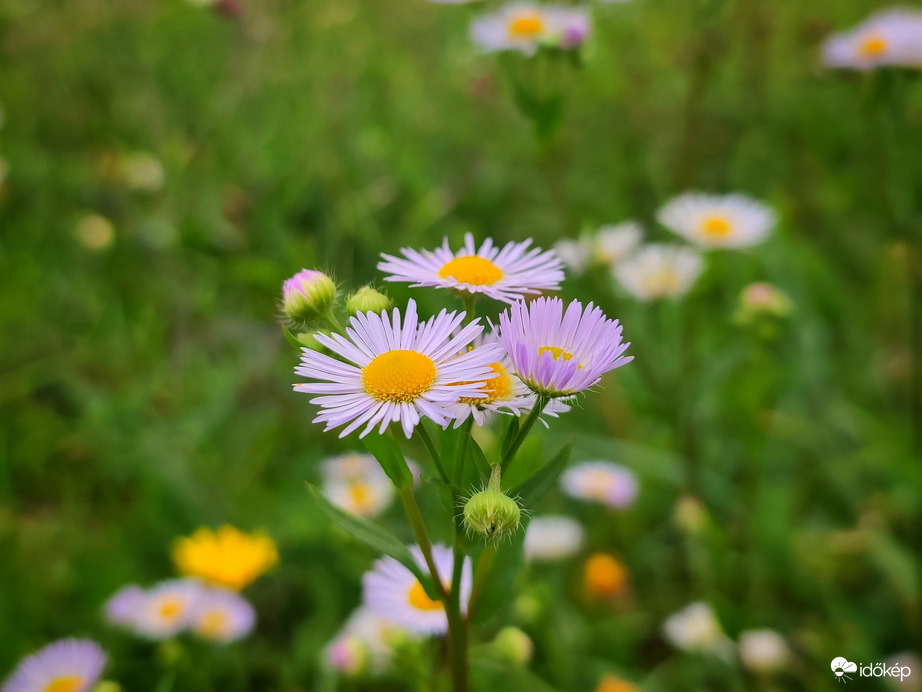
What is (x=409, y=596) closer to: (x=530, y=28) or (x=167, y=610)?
(x=167, y=610)

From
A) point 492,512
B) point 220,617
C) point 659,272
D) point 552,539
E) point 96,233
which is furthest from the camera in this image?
point 96,233

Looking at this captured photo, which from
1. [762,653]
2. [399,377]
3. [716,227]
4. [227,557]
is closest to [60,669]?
[227,557]

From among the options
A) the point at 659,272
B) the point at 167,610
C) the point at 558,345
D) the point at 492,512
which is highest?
the point at 659,272

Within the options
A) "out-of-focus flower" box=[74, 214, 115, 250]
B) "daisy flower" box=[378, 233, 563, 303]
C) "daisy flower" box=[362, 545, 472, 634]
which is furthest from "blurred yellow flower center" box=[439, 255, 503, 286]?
"out-of-focus flower" box=[74, 214, 115, 250]

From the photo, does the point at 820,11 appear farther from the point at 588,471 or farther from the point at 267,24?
the point at 588,471

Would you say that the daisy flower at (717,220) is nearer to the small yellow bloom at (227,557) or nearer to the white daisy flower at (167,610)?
the small yellow bloom at (227,557)

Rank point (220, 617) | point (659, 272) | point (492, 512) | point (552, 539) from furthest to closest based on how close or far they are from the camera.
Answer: point (659, 272)
point (552, 539)
point (220, 617)
point (492, 512)

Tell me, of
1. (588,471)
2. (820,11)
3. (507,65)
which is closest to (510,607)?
(588,471)
